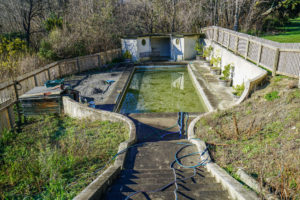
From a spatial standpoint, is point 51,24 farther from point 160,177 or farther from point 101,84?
point 160,177

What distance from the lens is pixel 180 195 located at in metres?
3.63

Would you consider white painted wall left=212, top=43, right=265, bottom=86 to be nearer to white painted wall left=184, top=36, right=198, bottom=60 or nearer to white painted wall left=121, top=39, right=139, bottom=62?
white painted wall left=184, top=36, right=198, bottom=60

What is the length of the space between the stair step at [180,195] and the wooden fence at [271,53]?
5373 mm

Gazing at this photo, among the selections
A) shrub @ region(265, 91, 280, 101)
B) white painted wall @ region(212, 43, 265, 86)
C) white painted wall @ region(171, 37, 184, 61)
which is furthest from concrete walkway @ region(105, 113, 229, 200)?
white painted wall @ region(171, 37, 184, 61)

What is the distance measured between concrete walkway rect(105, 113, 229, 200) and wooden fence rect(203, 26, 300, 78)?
13.9 ft

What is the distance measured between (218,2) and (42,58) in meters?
19.1

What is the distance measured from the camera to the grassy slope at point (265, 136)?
12.8 ft

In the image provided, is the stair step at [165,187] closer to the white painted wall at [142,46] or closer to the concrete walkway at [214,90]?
the concrete walkway at [214,90]

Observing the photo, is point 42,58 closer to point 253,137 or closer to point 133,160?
point 133,160

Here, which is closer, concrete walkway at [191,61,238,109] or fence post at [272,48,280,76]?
fence post at [272,48,280,76]

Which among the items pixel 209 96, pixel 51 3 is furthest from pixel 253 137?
pixel 51 3

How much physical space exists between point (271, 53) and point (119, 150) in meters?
6.36

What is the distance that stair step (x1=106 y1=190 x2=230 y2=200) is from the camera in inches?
140

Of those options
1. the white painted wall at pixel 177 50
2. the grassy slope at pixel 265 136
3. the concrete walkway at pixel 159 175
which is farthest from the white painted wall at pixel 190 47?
the concrete walkway at pixel 159 175
